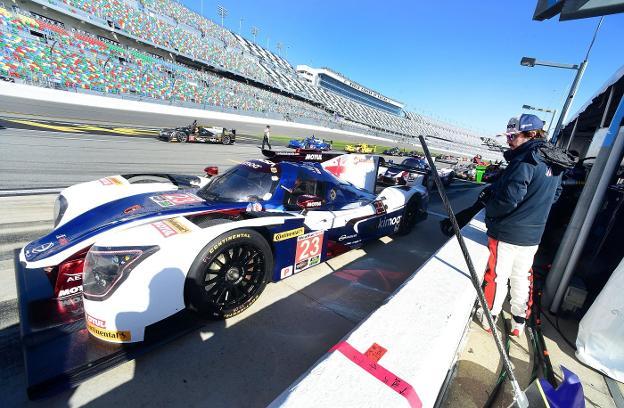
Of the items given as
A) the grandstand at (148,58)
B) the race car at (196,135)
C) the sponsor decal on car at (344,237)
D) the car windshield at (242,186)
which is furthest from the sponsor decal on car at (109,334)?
the grandstand at (148,58)

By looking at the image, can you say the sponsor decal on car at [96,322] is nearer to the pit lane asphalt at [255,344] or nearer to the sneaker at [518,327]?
the pit lane asphalt at [255,344]

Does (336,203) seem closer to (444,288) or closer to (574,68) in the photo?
(444,288)

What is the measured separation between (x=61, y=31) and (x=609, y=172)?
124 feet

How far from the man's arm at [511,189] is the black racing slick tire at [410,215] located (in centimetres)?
255

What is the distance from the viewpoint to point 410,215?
5.29m

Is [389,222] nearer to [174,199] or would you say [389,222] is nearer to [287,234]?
[287,234]

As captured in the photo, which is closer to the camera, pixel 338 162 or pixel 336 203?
pixel 336 203

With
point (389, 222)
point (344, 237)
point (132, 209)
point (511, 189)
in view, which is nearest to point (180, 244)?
point (132, 209)

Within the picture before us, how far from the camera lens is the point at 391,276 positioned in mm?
3701

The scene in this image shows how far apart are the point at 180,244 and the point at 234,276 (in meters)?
0.61

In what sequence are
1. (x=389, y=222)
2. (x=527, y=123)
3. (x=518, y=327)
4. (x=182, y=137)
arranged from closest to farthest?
(x=527, y=123), (x=518, y=327), (x=389, y=222), (x=182, y=137)

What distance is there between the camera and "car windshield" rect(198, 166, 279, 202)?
3182 millimetres

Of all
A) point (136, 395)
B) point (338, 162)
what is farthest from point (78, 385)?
point (338, 162)

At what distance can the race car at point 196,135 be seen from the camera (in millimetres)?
14828
